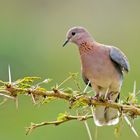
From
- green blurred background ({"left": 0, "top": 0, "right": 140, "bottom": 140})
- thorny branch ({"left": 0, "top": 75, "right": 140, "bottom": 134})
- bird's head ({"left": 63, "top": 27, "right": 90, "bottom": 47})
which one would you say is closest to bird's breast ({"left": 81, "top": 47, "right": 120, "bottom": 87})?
bird's head ({"left": 63, "top": 27, "right": 90, "bottom": 47})

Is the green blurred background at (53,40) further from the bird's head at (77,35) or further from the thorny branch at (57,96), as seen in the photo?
the thorny branch at (57,96)

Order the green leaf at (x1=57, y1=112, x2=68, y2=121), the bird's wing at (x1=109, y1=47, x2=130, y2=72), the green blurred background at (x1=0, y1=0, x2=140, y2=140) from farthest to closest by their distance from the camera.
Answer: the green blurred background at (x1=0, y1=0, x2=140, y2=140) → the bird's wing at (x1=109, y1=47, x2=130, y2=72) → the green leaf at (x1=57, y1=112, x2=68, y2=121)

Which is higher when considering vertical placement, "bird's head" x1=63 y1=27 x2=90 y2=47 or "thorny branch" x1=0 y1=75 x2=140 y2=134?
"thorny branch" x1=0 y1=75 x2=140 y2=134

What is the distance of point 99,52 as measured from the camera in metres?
6.73

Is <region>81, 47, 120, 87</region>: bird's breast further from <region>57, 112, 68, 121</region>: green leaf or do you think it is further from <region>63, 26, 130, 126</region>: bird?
<region>57, 112, 68, 121</region>: green leaf

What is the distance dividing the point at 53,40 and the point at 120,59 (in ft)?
46.9

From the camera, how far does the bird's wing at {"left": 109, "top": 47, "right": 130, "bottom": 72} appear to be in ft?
21.0

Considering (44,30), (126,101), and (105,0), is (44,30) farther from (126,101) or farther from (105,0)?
(126,101)

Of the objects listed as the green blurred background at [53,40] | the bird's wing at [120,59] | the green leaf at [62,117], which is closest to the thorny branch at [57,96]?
the green leaf at [62,117]

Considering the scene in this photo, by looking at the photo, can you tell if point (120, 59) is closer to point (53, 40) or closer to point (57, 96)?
point (57, 96)

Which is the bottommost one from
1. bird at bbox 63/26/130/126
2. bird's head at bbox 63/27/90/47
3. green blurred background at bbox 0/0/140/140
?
green blurred background at bbox 0/0/140/140

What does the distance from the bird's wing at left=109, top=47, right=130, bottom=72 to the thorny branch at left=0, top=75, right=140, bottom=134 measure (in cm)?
156

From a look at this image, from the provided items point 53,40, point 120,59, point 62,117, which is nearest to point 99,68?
point 120,59

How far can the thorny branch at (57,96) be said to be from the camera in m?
4.55
